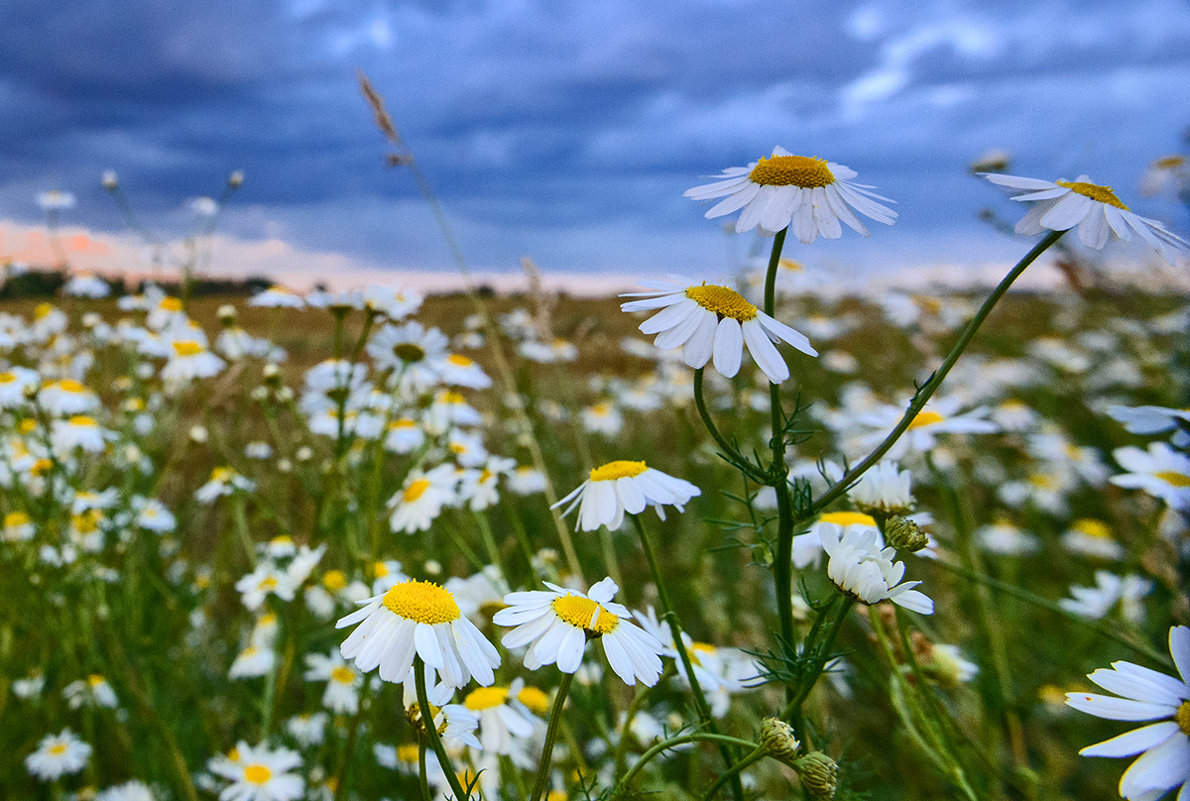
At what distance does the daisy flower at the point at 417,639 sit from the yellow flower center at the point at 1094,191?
0.70 meters

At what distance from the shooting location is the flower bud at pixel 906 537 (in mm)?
685

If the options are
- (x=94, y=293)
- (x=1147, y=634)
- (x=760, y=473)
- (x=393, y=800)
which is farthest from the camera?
(x=94, y=293)

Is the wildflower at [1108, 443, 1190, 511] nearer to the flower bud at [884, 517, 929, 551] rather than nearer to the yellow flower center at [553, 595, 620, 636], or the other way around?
the flower bud at [884, 517, 929, 551]

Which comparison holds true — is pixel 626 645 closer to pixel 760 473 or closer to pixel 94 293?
pixel 760 473

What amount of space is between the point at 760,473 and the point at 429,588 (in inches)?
12.0

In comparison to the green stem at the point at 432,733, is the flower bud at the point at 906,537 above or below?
above

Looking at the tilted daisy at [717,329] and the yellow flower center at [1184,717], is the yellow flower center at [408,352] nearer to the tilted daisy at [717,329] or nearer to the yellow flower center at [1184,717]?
the tilted daisy at [717,329]

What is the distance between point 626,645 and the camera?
667mm

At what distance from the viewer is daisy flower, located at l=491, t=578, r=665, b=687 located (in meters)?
0.63

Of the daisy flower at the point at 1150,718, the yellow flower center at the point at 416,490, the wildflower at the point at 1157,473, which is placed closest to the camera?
the daisy flower at the point at 1150,718

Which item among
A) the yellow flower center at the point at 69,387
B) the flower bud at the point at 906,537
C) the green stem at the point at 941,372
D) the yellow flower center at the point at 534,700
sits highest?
the yellow flower center at the point at 69,387

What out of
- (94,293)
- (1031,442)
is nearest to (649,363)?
(1031,442)

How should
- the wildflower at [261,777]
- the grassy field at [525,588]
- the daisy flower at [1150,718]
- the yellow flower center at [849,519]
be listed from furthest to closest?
1. the wildflower at [261,777]
2. the grassy field at [525,588]
3. the yellow flower center at [849,519]
4. the daisy flower at [1150,718]

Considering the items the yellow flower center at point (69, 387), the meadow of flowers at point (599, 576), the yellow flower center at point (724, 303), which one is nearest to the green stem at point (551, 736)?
the meadow of flowers at point (599, 576)
